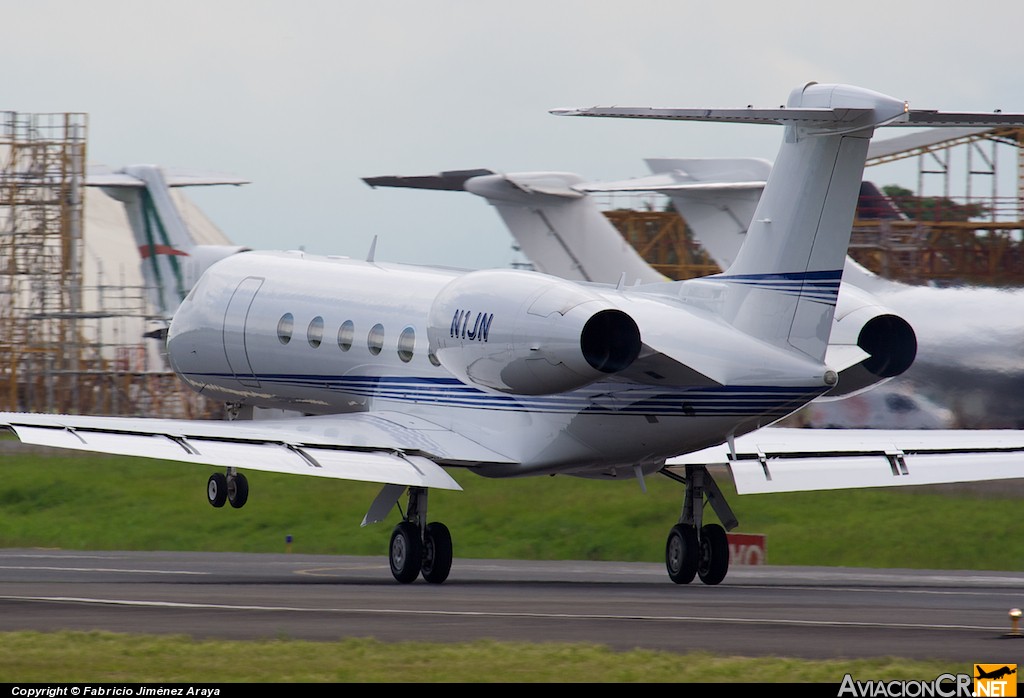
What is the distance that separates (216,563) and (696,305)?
11.6 metres

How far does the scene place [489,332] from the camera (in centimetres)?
2178

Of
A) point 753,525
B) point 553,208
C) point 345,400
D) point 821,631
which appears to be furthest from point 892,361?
point 553,208

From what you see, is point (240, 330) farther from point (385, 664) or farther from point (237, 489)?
point (385, 664)

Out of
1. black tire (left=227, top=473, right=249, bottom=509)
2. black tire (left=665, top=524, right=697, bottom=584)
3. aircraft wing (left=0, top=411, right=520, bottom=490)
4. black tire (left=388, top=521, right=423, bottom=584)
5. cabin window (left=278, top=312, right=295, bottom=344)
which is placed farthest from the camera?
black tire (left=227, top=473, right=249, bottom=509)

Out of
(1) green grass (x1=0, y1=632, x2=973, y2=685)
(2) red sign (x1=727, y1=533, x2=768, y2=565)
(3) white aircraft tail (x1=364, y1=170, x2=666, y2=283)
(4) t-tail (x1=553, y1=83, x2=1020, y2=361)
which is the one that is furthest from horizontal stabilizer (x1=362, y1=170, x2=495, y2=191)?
(1) green grass (x1=0, y1=632, x2=973, y2=685)

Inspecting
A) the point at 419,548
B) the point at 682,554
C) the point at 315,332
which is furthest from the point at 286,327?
the point at 682,554

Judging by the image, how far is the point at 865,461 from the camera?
24266mm

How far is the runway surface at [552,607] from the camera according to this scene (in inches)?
597

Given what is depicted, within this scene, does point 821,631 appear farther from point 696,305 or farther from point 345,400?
point 345,400

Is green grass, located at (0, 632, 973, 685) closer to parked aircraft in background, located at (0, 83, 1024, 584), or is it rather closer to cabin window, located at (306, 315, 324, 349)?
parked aircraft in background, located at (0, 83, 1024, 584)

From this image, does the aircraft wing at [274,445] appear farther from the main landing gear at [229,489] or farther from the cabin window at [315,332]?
the main landing gear at [229,489]

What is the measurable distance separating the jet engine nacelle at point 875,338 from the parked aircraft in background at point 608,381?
0.50ft

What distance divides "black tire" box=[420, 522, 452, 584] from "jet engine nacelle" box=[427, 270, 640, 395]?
7.61ft

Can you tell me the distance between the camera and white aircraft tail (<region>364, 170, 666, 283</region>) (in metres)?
45.3
